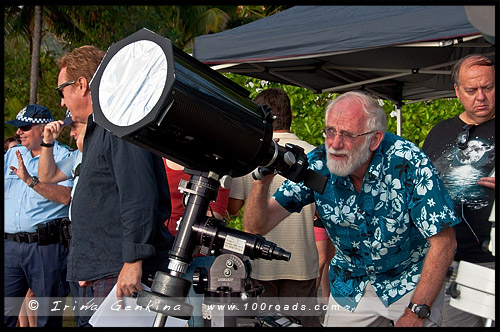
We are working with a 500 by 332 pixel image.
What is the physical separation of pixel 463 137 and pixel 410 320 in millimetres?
1153

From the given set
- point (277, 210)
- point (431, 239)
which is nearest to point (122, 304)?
point (277, 210)

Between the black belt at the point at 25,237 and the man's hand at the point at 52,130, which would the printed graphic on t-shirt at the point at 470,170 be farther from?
the black belt at the point at 25,237

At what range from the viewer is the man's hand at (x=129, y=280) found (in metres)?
2.30

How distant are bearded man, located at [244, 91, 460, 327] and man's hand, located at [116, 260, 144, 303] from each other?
56 cm

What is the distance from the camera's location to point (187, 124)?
4.88 feet

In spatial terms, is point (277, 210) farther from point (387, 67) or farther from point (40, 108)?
point (40, 108)

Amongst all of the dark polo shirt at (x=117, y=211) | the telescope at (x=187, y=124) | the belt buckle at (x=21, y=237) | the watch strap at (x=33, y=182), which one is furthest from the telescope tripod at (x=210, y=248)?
the belt buckle at (x=21, y=237)

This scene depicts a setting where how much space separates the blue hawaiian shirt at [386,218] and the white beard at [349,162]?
0.24ft

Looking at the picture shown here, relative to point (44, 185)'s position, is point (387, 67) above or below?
above

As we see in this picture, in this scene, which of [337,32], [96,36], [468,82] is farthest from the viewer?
[96,36]

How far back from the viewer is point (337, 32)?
Result: 3.66 meters

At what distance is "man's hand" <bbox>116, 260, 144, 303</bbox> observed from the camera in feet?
7.56

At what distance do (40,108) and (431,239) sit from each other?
3.88 meters

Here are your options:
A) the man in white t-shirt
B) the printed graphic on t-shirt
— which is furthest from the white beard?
the man in white t-shirt
